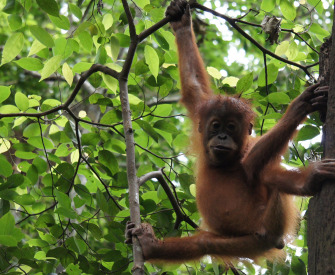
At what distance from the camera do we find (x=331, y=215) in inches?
82.7

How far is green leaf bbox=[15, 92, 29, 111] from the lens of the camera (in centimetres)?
348

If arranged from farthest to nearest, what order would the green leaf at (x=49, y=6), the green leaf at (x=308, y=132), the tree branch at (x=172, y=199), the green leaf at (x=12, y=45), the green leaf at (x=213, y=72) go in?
the green leaf at (x=213, y=72), the tree branch at (x=172, y=199), the green leaf at (x=308, y=132), the green leaf at (x=12, y=45), the green leaf at (x=49, y=6)

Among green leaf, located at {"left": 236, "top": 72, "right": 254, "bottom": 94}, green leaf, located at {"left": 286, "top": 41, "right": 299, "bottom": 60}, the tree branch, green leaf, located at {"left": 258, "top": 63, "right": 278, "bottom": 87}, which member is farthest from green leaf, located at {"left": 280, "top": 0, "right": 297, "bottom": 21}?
the tree branch

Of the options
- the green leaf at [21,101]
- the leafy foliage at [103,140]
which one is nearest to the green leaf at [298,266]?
the leafy foliage at [103,140]

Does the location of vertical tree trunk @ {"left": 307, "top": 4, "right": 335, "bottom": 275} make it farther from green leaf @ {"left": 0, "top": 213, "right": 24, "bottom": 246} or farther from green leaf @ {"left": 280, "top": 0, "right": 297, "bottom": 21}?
green leaf @ {"left": 0, "top": 213, "right": 24, "bottom": 246}

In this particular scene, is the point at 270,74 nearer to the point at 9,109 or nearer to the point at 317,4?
the point at 317,4

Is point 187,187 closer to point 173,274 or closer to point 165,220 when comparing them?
point 165,220

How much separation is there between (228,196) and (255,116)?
71 centimetres

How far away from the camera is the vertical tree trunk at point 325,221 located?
2029 mm

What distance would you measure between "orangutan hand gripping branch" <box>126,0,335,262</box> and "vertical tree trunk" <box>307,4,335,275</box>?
11.8 inches

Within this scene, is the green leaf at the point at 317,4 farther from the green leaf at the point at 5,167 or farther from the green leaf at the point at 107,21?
the green leaf at the point at 5,167

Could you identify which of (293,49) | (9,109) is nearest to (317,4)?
(293,49)

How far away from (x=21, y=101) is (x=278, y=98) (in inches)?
68.7

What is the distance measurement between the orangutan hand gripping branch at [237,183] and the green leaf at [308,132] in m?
0.20
